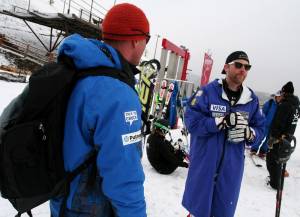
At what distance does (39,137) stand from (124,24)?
2.41 ft

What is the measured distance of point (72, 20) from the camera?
1456 cm

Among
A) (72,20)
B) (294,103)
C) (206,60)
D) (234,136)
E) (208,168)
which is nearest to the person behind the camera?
(234,136)


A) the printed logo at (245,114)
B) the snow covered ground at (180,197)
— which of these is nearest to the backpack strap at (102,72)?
the printed logo at (245,114)

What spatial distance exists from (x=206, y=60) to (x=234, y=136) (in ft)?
29.7

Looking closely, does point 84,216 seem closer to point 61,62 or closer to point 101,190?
point 101,190

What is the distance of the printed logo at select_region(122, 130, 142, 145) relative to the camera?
125 cm

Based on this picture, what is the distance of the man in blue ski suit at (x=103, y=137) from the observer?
123 cm

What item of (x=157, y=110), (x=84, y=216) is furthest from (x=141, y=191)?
(x=157, y=110)

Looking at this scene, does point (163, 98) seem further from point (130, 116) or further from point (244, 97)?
point (130, 116)

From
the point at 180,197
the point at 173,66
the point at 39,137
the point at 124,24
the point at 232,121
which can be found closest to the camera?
the point at 39,137

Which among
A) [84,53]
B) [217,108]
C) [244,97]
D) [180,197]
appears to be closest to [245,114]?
[244,97]

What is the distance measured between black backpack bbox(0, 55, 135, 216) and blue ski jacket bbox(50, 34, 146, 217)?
0.04m

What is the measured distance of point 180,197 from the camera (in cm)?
438

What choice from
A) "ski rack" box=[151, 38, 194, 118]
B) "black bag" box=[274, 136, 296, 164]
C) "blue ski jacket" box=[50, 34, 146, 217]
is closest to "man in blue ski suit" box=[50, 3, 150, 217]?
"blue ski jacket" box=[50, 34, 146, 217]
